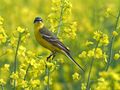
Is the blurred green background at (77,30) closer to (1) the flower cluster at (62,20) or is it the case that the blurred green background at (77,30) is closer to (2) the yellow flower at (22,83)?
(1) the flower cluster at (62,20)

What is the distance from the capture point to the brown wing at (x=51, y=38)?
5.68 m

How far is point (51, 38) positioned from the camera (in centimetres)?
578

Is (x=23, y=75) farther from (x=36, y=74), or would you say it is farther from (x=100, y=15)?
(x=100, y=15)

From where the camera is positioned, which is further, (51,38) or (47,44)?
(47,44)

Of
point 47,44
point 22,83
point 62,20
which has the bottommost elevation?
point 22,83

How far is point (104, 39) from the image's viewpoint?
4992mm

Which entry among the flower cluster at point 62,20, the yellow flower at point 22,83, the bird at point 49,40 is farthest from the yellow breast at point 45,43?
the yellow flower at point 22,83

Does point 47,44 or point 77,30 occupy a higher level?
point 77,30

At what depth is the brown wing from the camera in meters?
5.68

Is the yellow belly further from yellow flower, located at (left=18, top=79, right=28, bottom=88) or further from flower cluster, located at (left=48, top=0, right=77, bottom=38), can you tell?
yellow flower, located at (left=18, top=79, right=28, bottom=88)

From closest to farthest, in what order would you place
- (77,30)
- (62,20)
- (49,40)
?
(62,20) → (49,40) → (77,30)

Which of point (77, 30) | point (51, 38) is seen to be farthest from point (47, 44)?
point (77, 30)

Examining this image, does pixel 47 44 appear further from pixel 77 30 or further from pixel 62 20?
pixel 77 30

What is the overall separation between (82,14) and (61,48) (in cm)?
639
